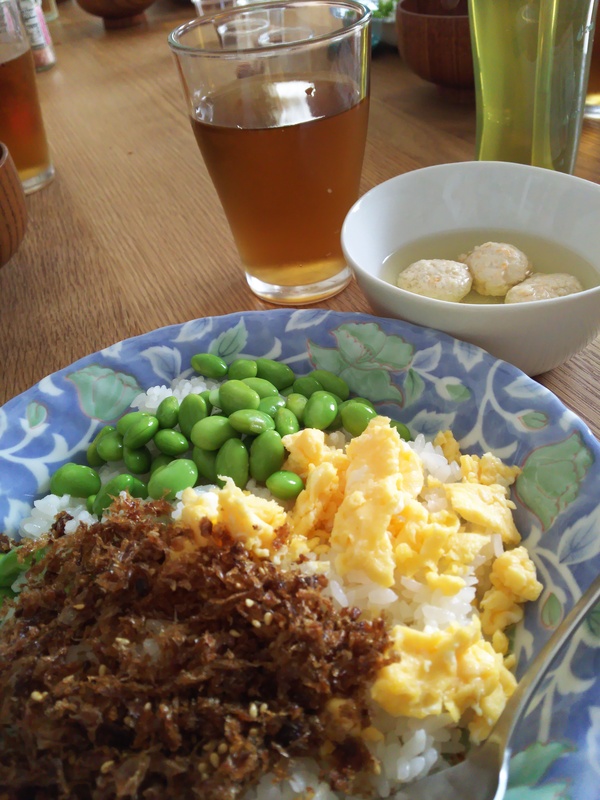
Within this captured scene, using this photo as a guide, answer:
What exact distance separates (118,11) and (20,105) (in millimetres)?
1740

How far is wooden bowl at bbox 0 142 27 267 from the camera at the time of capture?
1.44 meters

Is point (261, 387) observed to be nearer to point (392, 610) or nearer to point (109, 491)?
point (109, 491)

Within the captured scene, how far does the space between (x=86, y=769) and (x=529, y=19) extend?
4.49 ft

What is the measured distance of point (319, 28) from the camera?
130 cm

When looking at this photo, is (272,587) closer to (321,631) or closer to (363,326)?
(321,631)

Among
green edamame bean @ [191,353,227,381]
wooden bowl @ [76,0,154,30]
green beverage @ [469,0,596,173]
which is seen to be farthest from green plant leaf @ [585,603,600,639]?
wooden bowl @ [76,0,154,30]

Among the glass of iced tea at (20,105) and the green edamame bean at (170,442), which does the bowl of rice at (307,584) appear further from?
the glass of iced tea at (20,105)

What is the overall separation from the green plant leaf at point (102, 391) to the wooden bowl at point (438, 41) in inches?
51.9

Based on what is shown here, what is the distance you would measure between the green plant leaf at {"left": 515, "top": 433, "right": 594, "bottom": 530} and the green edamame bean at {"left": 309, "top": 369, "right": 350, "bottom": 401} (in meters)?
0.34

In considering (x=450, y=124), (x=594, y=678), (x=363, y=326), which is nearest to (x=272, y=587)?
(x=594, y=678)

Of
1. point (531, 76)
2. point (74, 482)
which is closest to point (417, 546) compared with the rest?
point (74, 482)

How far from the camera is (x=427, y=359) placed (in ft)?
3.49

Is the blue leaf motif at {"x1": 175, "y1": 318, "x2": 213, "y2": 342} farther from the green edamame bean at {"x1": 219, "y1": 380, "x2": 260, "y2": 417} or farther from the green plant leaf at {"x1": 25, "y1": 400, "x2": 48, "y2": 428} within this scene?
the green plant leaf at {"x1": 25, "y1": 400, "x2": 48, "y2": 428}

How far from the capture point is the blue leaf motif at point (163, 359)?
1.20 metres
